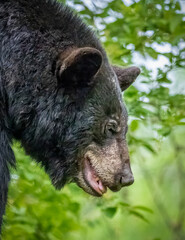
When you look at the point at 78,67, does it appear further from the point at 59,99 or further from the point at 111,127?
the point at 111,127

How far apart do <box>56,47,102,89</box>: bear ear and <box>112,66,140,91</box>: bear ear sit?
780mm

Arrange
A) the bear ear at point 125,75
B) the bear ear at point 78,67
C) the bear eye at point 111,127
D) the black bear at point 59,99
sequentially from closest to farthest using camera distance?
the bear ear at point 78,67 → the black bear at point 59,99 → the bear eye at point 111,127 → the bear ear at point 125,75

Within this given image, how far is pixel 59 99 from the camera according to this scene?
15.8 ft

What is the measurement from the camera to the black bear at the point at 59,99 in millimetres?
4754

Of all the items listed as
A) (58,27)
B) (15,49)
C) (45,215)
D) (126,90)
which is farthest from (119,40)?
(45,215)

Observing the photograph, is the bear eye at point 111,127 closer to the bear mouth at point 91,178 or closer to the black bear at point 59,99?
the black bear at point 59,99

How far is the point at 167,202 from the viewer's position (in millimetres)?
13352

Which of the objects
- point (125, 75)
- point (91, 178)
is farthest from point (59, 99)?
point (125, 75)

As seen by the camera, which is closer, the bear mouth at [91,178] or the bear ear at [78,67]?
the bear ear at [78,67]

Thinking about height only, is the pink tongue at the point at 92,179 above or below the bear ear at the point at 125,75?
below

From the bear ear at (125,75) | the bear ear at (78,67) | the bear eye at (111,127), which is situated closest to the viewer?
the bear ear at (78,67)

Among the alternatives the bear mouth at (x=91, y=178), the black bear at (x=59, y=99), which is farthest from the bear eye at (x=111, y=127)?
the bear mouth at (x=91, y=178)

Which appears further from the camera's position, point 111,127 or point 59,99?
point 111,127

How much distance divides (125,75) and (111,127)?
0.83m
